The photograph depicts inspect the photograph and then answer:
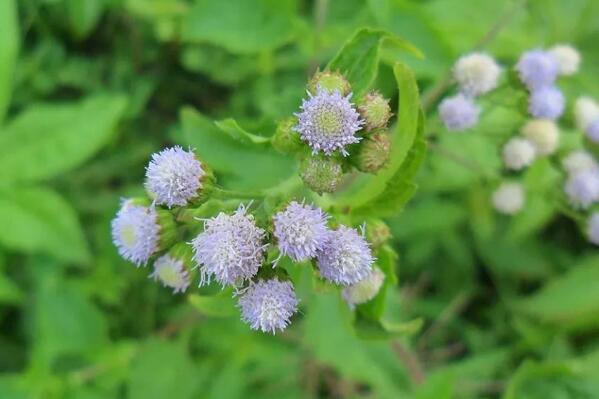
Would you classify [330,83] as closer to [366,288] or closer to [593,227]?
[366,288]

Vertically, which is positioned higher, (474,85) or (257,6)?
(474,85)

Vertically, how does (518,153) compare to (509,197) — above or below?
above

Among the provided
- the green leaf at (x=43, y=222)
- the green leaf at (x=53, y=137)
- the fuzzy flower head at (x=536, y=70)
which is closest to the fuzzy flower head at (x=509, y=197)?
the fuzzy flower head at (x=536, y=70)

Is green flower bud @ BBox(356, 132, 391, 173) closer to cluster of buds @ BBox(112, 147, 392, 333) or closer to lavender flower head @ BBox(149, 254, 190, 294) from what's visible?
cluster of buds @ BBox(112, 147, 392, 333)

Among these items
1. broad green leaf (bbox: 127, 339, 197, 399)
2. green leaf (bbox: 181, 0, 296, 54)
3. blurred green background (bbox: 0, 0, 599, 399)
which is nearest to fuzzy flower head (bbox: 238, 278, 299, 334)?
blurred green background (bbox: 0, 0, 599, 399)

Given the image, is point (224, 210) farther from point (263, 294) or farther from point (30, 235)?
point (30, 235)

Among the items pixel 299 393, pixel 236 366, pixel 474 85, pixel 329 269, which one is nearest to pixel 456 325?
pixel 299 393

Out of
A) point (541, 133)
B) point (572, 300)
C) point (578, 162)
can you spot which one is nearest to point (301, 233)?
point (541, 133)
